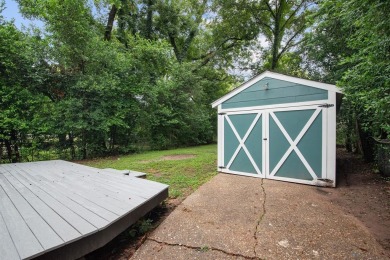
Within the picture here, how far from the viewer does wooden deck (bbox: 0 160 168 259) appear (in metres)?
1.57

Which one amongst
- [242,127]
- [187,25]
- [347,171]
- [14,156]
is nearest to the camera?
[242,127]

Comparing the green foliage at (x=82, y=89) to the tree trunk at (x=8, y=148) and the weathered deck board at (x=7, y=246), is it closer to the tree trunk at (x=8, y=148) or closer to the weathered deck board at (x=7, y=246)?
the tree trunk at (x=8, y=148)

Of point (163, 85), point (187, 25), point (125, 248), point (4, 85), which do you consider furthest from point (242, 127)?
point (187, 25)

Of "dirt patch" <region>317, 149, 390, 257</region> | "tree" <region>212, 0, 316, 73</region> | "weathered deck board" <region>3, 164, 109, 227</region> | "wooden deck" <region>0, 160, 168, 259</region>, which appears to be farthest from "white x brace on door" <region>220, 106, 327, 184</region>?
"tree" <region>212, 0, 316, 73</region>

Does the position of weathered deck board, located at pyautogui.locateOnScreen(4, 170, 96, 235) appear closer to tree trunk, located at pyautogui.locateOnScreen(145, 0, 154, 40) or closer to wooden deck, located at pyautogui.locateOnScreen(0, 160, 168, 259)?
wooden deck, located at pyautogui.locateOnScreen(0, 160, 168, 259)

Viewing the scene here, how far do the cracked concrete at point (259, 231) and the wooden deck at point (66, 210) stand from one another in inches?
17.9

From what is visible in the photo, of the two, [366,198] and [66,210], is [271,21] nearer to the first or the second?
[366,198]

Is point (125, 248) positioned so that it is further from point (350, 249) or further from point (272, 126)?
point (272, 126)

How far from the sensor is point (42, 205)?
226 cm

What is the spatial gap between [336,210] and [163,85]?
946 cm

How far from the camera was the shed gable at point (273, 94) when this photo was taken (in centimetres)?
427

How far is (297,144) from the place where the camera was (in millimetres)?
4406

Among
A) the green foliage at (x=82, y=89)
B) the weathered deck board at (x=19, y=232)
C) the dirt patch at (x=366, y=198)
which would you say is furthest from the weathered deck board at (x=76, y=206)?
the green foliage at (x=82, y=89)

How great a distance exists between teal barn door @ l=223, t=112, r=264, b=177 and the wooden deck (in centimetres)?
264
